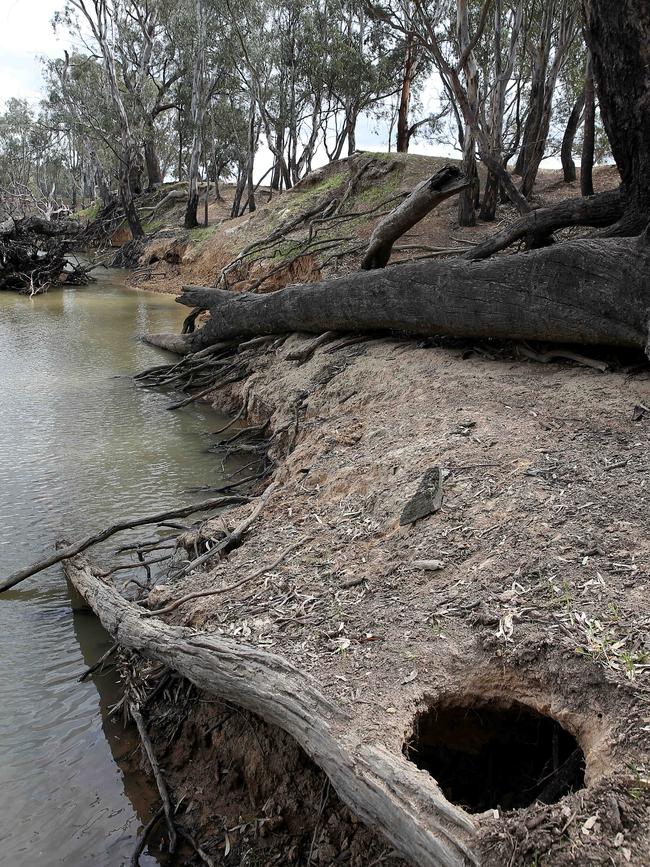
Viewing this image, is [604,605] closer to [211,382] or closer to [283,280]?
[211,382]

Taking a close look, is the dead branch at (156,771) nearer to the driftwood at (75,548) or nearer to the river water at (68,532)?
the river water at (68,532)

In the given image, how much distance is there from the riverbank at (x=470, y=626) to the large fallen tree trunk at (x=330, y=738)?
0.04 m

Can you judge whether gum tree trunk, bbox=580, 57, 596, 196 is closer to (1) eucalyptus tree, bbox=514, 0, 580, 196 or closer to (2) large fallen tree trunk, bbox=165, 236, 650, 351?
(1) eucalyptus tree, bbox=514, 0, 580, 196

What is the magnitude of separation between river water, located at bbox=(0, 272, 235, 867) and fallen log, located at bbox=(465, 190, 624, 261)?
3.61 meters

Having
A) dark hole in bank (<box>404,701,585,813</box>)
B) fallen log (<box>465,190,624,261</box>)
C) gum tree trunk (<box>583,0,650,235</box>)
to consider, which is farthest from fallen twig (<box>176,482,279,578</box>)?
gum tree trunk (<box>583,0,650,235</box>)

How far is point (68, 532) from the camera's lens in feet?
19.1

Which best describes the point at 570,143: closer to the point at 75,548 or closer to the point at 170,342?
the point at 170,342

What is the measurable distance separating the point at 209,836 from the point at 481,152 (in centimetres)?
935

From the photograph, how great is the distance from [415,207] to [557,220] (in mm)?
1722

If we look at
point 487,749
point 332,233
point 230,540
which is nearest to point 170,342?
point 332,233

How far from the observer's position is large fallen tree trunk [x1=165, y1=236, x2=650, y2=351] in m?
5.43

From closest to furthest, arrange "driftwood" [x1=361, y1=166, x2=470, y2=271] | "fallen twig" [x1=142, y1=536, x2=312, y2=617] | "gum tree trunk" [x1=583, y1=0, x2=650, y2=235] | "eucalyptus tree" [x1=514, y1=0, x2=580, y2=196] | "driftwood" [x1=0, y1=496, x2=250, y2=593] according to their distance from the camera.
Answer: "fallen twig" [x1=142, y1=536, x2=312, y2=617]
"driftwood" [x1=0, y1=496, x2=250, y2=593]
"gum tree trunk" [x1=583, y1=0, x2=650, y2=235]
"driftwood" [x1=361, y1=166, x2=470, y2=271]
"eucalyptus tree" [x1=514, y1=0, x2=580, y2=196]

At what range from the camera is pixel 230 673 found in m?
3.04

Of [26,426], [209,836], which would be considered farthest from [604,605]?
[26,426]
